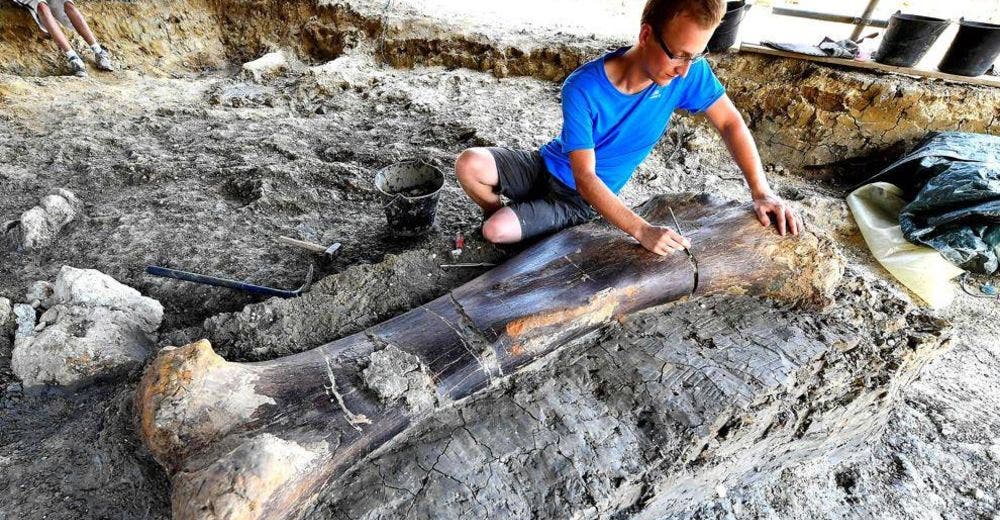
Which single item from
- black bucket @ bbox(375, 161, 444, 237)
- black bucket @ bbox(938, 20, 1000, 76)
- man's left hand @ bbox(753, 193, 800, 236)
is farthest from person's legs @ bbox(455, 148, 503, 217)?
black bucket @ bbox(938, 20, 1000, 76)

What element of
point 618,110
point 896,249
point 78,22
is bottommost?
point 896,249

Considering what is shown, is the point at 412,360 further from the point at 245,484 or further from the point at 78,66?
the point at 78,66

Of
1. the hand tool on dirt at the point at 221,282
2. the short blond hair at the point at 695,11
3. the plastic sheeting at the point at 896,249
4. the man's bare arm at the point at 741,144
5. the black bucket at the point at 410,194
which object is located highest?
the short blond hair at the point at 695,11

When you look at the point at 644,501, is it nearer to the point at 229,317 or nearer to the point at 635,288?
the point at 635,288

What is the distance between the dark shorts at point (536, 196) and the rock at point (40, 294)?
6.51 ft

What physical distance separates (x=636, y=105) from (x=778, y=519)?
169 centimetres

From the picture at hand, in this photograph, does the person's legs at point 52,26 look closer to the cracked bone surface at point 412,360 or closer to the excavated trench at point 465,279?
the excavated trench at point 465,279

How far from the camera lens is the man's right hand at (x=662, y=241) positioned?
5.47ft

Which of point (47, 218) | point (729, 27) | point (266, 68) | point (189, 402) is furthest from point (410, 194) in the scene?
point (266, 68)

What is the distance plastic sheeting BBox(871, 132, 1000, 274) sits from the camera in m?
2.88

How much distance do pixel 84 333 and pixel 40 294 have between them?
1.78ft

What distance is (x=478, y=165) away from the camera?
2268mm

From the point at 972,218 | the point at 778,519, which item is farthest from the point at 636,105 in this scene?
the point at 972,218

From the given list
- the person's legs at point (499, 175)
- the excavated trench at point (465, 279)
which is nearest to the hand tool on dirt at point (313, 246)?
the excavated trench at point (465, 279)
